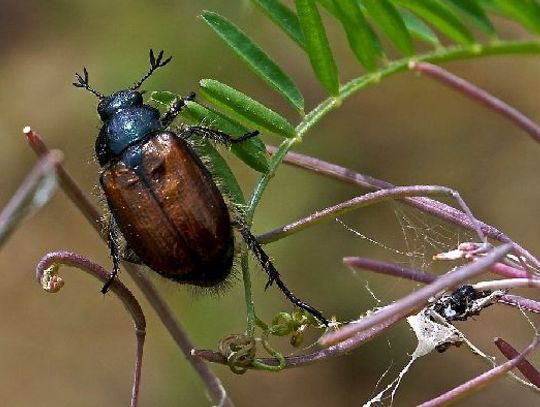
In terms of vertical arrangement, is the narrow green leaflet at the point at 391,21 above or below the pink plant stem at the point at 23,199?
below

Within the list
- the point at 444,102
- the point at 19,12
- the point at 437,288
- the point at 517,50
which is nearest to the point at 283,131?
the point at 517,50

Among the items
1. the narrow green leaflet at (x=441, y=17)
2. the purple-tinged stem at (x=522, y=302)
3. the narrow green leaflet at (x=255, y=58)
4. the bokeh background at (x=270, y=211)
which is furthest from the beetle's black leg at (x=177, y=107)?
the bokeh background at (x=270, y=211)

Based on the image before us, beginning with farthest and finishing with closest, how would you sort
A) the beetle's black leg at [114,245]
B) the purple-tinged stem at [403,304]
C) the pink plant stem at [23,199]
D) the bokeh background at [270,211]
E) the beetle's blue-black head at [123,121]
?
the bokeh background at [270,211]
the beetle's blue-black head at [123,121]
the beetle's black leg at [114,245]
the purple-tinged stem at [403,304]
the pink plant stem at [23,199]

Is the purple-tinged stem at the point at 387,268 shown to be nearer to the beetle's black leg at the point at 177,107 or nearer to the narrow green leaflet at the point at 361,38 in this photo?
the narrow green leaflet at the point at 361,38

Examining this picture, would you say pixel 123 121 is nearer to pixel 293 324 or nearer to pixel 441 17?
pixel 293 324

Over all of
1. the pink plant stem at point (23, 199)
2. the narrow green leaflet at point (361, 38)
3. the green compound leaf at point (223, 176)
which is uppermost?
the pink plant stem at point (23, 199)

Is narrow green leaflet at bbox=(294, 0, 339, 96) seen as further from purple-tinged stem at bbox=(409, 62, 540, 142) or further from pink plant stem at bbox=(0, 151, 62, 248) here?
pink plant stem at bbox=(0, 151, 62, 248)

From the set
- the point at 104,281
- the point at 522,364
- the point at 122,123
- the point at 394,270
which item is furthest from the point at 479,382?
the point at 122,123
